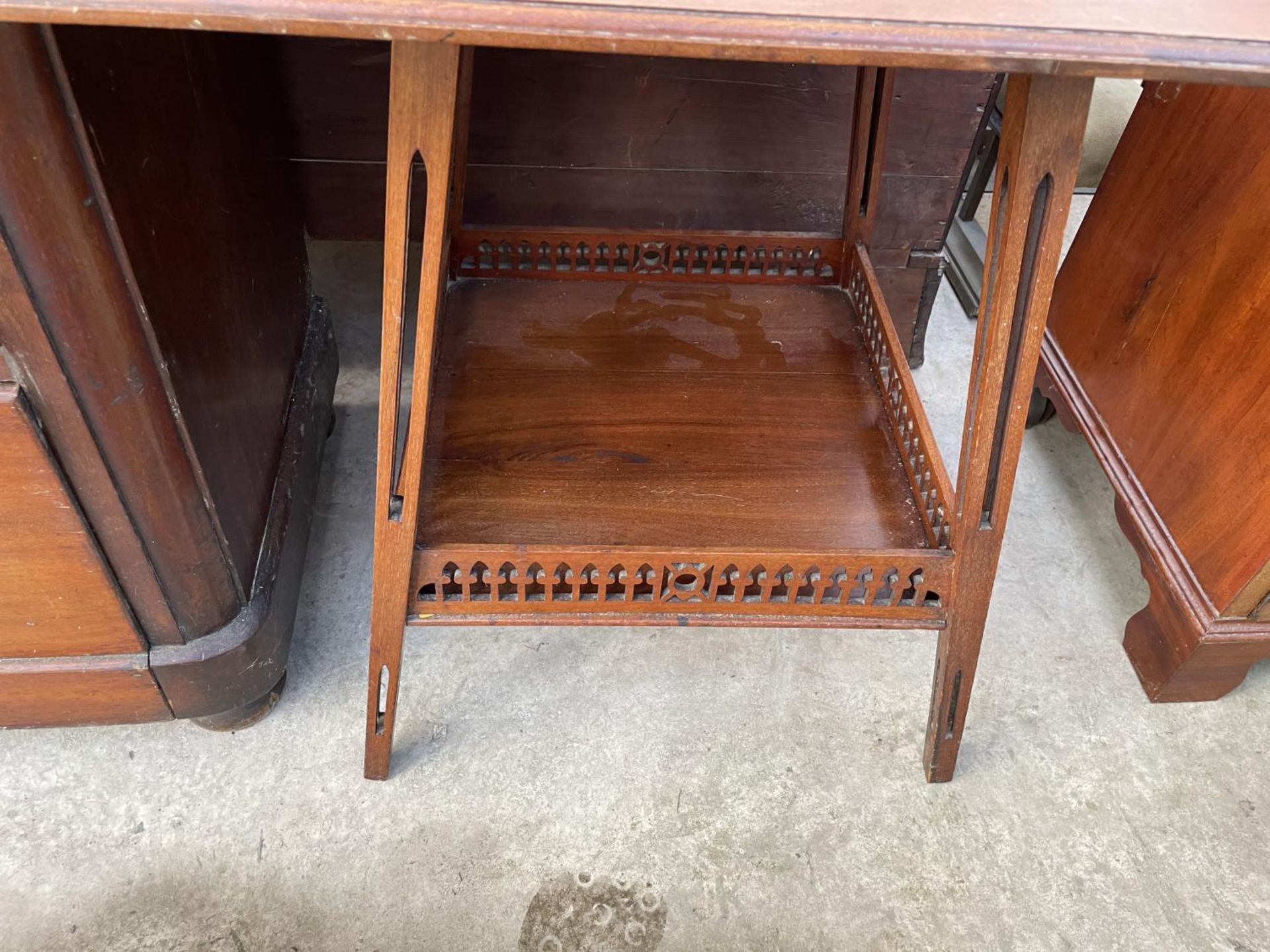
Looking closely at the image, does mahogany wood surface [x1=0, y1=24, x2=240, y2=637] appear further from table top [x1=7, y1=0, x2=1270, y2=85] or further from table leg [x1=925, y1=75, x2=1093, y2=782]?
table leg [x1=925, y1=75, x2=1093, y2=782]

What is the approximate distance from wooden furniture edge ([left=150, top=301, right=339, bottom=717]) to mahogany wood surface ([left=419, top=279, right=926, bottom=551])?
0.26 m

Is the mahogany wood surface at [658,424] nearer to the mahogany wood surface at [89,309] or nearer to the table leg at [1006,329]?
the table leg at [1006,329]

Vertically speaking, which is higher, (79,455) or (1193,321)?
(79,455)

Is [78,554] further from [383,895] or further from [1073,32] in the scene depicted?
[1073,32]

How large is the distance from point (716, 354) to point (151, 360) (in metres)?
0.74

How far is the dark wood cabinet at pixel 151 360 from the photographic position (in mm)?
774

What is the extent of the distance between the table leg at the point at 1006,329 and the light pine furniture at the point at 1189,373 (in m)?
0.41

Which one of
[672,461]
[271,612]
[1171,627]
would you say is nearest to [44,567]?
[271,612]

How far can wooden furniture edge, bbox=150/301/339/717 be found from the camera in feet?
3.71

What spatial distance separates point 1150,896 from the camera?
3.86 ft

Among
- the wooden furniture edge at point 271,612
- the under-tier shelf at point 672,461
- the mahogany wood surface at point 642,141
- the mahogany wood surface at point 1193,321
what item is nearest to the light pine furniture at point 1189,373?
the mahogany wood surface at point 1193,321

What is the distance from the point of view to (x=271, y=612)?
1.20 m

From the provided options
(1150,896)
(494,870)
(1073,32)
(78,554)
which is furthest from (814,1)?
(1150,896)

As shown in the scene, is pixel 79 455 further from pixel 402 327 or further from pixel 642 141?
pixel 642 141
